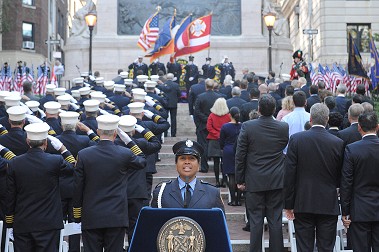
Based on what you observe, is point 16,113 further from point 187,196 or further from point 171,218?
point 171,218

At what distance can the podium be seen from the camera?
528 centimetres

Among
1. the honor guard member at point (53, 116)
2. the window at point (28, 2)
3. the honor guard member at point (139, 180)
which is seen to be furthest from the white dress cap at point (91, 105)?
the window at point (28, 2)

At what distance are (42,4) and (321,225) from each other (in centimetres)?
5175

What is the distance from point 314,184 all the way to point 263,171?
1215 mm

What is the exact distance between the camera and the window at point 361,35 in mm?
53125

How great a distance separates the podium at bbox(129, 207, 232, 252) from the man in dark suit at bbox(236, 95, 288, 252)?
467 centimetres

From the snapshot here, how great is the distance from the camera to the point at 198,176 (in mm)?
15859

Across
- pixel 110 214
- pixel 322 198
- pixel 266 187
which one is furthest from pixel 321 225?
pixel 110 214

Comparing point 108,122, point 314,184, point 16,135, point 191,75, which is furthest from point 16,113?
point 191,75

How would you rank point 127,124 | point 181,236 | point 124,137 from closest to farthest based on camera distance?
point 181,236
point 124,137
point 127,124

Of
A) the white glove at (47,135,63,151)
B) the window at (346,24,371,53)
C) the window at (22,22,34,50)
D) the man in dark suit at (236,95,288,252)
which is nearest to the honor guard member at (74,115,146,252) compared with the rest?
the white glove at (47,135,63,151)

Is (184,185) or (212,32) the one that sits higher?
(212,32)

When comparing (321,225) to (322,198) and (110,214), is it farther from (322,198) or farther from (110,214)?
(110,214)

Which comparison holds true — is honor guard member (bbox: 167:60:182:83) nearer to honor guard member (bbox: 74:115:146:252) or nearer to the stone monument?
the stone monument
